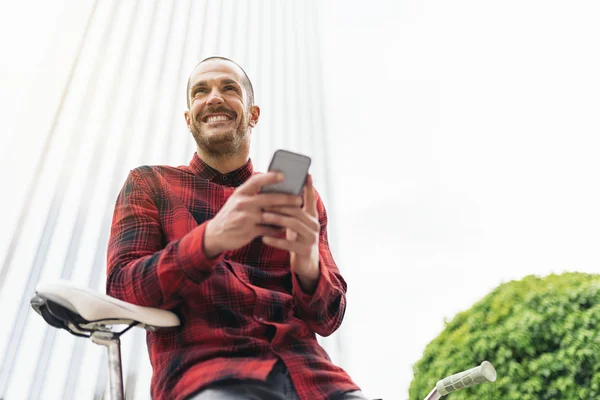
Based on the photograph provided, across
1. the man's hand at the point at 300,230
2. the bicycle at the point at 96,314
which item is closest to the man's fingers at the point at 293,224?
the man's hand at the point at 300,230

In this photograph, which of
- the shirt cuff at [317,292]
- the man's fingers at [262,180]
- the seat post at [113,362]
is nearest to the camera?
the man's fingers at [262,180]

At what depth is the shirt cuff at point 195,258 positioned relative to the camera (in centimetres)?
88

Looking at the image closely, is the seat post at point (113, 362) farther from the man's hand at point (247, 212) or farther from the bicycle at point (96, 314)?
the man's hand at point (247, 212)

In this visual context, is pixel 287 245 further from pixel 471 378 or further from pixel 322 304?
pixel 471 378

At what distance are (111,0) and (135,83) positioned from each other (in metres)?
0.50

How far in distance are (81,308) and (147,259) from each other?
0.14 m

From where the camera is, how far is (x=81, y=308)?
0.84 metres

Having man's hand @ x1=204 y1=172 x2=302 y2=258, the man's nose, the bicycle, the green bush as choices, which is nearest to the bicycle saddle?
the bicycle

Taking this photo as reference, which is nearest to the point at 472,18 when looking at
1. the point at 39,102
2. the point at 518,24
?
the point at 518,24

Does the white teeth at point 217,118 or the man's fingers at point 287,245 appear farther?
the white teeth at point 217,118

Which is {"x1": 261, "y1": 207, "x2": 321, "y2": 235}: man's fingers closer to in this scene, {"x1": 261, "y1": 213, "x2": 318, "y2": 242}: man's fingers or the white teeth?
{"x1": 261, "y1": 213, "x2": 318, "y2": 242}: man's fingers

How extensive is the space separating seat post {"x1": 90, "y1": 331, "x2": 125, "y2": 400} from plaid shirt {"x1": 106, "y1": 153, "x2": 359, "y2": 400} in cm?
8

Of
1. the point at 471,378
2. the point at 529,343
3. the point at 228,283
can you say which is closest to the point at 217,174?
the point at 228,283

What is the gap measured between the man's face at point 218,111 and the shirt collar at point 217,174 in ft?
0.12
